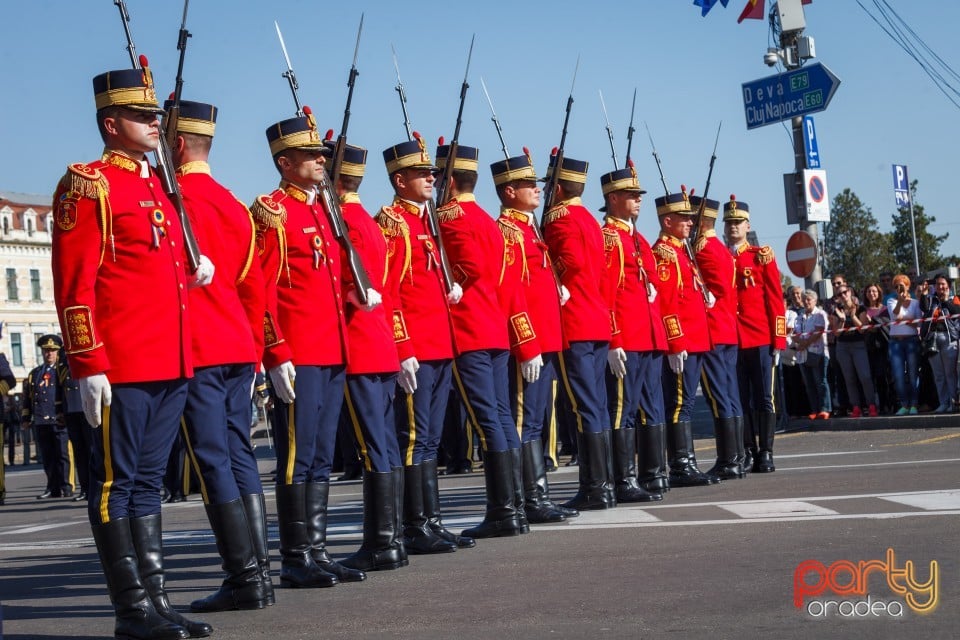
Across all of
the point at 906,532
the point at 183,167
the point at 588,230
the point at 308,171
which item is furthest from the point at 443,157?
the point at 906,532

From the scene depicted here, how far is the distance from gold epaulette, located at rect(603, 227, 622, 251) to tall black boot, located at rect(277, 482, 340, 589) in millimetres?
4208

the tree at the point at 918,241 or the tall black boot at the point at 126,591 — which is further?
the tree at the point at 918,241

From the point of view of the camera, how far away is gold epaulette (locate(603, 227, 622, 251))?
1107 centimetres

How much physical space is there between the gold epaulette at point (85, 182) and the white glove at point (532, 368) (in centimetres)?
403

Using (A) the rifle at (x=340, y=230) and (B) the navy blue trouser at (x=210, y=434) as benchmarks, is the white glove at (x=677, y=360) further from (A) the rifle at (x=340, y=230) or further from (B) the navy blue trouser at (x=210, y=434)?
(B) the navy blue trouser at (x=210, y=434)

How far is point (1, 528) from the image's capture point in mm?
14008

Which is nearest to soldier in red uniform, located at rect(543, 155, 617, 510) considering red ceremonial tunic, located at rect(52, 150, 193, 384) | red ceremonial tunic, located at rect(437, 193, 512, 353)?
red ceremonial tunic, located at rect(437, 193, 512, 353)

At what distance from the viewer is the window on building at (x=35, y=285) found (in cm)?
9575

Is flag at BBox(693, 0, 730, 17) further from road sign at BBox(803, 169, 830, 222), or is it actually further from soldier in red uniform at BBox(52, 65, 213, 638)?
soldier in red uniform at BBox(52, 65, 213, 638)

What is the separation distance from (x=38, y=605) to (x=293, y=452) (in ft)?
5.14

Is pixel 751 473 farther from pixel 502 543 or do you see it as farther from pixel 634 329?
pixel 502 543

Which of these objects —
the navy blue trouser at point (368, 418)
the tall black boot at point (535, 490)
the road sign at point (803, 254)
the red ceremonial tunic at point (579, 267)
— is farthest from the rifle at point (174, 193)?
the road sign at point (803, 254)

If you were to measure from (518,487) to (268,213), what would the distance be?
9.24ft

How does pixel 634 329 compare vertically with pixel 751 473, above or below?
above
